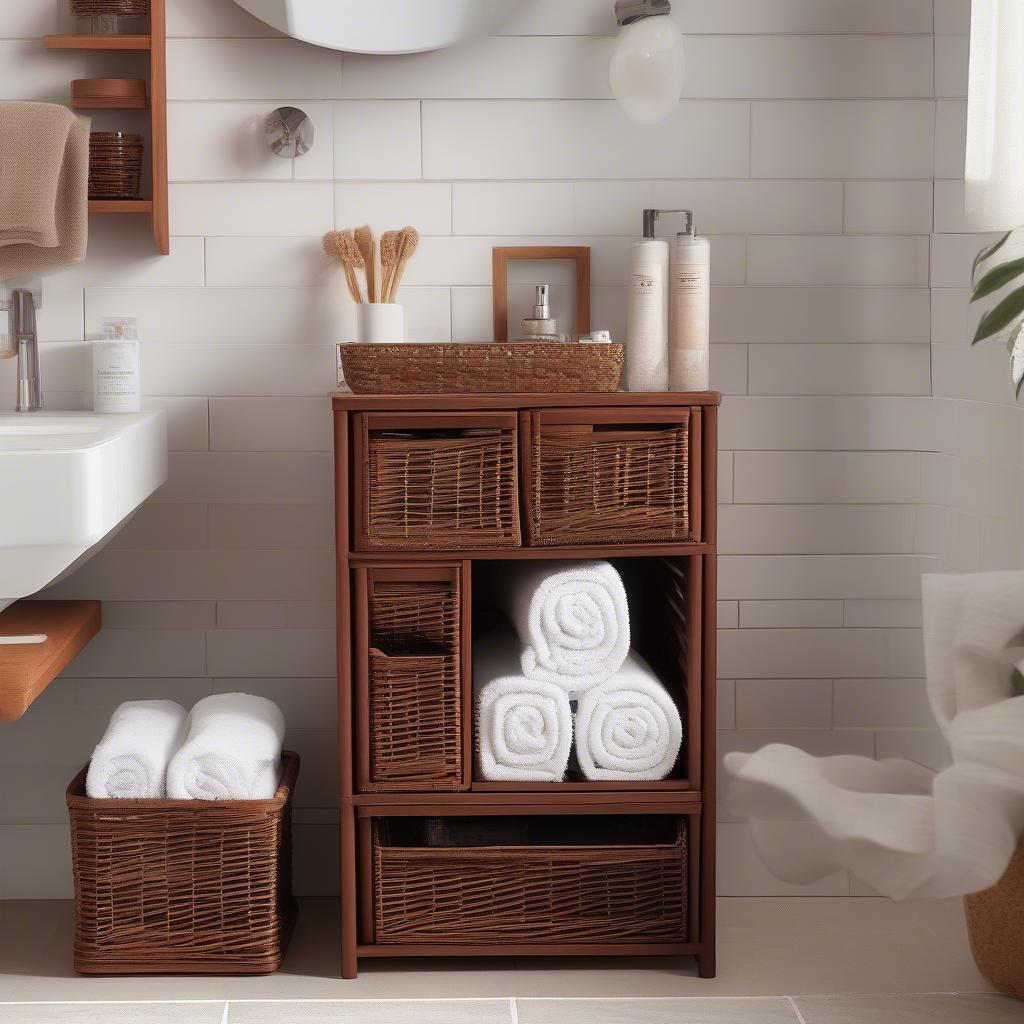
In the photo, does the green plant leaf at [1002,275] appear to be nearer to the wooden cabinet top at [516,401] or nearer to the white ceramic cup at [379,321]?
Answer: the wooden cabinet top at [516,401]

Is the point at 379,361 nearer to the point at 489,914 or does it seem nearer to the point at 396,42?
the point at 396,42

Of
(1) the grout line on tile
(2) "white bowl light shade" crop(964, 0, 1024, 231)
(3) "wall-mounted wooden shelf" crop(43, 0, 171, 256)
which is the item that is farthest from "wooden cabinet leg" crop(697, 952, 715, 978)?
(3) "wall-mounted wooden shelf" crop(43, 0, 171, 256)

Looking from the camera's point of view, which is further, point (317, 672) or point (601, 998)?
point (317, 672)

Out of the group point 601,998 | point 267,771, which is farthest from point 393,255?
point 601,998

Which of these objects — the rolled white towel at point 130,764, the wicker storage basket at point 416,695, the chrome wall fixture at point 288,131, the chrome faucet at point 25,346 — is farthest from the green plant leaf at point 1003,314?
the chrome faucet at point 25,346

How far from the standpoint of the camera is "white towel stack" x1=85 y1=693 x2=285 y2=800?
195 centimetres

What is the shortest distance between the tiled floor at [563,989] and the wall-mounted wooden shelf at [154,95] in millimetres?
1284

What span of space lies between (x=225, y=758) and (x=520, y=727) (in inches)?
18.9

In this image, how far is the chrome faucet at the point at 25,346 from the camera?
2145mm

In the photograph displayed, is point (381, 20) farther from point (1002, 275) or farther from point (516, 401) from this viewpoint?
point (1002, 275)

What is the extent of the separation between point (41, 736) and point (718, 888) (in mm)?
1332

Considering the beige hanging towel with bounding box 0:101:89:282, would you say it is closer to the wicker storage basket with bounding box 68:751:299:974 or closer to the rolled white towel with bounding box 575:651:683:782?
the wicker storage basket with bounding box 68:751:299:974

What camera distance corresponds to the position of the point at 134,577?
2.28m

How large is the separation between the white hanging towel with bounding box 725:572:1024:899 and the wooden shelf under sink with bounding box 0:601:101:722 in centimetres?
105
